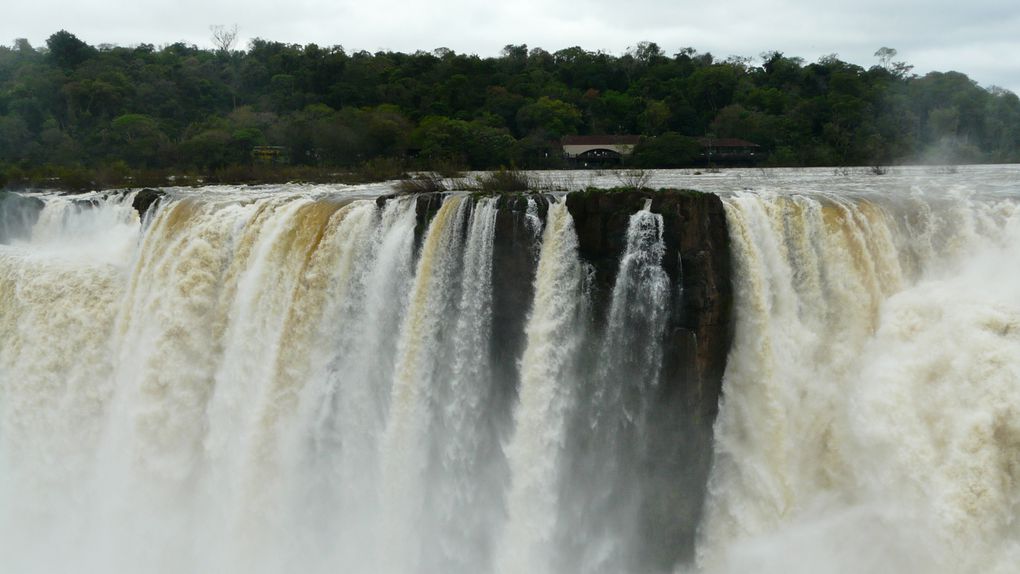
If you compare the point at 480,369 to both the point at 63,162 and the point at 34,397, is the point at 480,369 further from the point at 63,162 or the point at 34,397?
the point at 63,162

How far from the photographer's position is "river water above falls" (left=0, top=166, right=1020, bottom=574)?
9531mm

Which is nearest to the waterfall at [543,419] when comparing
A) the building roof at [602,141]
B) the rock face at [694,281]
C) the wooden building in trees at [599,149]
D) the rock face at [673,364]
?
the rock face at [673,364]

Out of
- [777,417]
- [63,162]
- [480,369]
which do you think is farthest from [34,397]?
[63,162]

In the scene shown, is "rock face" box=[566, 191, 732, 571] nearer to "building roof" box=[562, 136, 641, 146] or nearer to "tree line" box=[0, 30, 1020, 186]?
"tree line" box=[0, 30, 1020, 186]

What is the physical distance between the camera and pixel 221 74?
2224 inches

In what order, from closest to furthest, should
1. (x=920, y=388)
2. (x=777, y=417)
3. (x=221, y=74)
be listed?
(x=920, y=388) < (x=777, y=417) < (x=221, y=74)

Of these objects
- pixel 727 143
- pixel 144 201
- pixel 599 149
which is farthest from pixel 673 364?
pixel 599 149

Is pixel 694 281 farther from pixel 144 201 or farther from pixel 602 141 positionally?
pixel 602 141

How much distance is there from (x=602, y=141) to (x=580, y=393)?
21.3 meters

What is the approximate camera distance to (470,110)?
38.4 m

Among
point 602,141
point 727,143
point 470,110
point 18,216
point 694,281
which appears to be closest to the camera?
point 694,281

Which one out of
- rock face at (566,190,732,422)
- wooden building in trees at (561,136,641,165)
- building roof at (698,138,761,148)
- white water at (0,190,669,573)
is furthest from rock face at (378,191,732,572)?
building roof at (698,138,761,148)

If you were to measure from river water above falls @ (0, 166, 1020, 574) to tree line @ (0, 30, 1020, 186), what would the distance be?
14362mm

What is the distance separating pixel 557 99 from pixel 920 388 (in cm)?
3095
